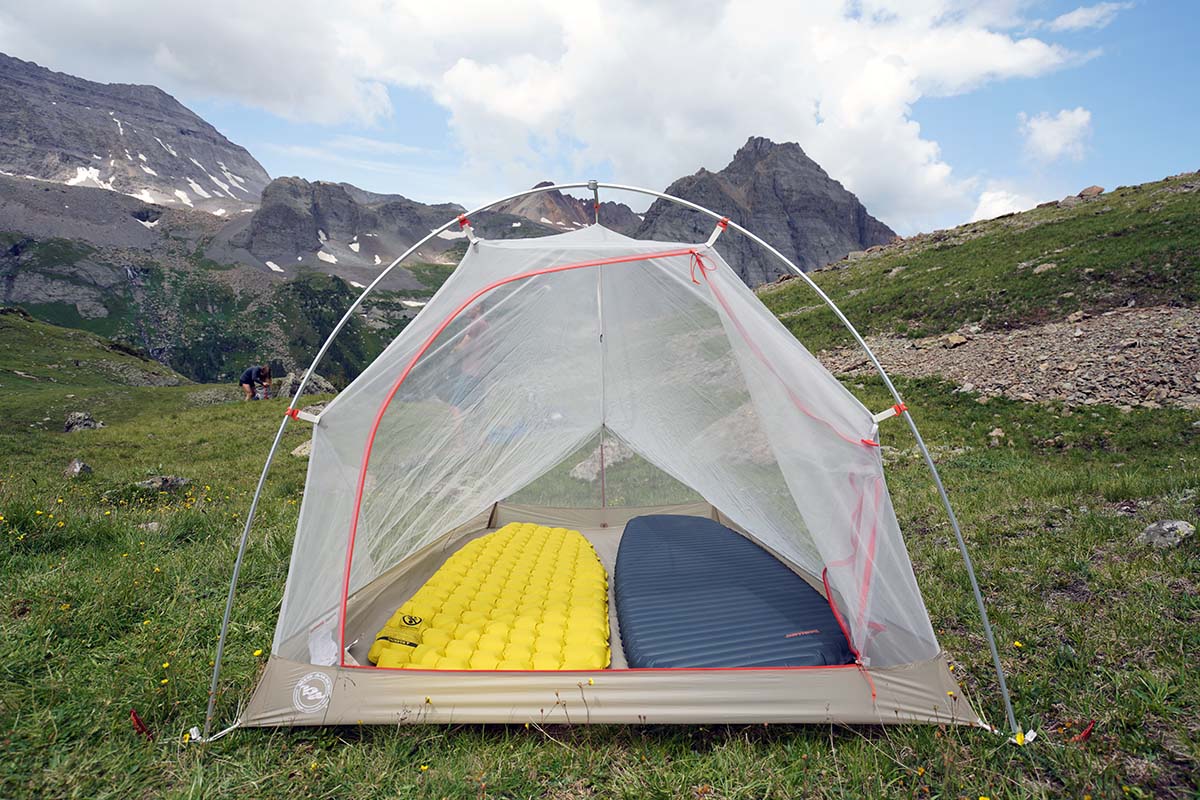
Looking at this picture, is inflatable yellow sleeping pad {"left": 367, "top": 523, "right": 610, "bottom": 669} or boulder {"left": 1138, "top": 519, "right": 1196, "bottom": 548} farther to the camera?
boulder {"left": 1138, "top": 519, "right": 1196, "bottom": 548}

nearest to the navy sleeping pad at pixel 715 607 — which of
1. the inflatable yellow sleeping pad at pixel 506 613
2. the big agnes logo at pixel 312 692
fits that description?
the inflatable yellow sleeping pad at pixel 506 613

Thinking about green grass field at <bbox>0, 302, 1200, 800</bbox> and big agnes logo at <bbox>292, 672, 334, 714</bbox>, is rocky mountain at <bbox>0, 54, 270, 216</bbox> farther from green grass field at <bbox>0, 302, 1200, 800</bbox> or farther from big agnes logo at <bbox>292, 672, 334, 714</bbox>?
big agnes logo at <bbox>292, 672, 334, 714</bbox>

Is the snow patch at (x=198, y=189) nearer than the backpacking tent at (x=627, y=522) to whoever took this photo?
No

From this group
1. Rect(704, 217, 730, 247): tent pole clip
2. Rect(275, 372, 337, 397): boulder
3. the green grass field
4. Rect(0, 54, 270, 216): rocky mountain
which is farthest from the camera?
Rect(0, 54, 270, 216): rocky mountain

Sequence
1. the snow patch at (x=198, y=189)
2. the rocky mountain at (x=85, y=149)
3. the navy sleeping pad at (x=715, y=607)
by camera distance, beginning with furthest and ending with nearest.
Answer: the snow patch at (x=198, y=189) → the rocky mountain at (x=85, y=149) → the navy sleeping pad at (x=715, y=607)

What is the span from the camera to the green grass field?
2.64m

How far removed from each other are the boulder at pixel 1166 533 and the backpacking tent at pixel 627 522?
8.06ft

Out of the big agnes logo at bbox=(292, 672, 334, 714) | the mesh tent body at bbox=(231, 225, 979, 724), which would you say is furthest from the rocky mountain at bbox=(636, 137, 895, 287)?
the big agnes logo at bbox=(292, 672, 334, 714)

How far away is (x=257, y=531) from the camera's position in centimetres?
552

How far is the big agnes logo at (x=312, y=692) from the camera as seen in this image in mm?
3076

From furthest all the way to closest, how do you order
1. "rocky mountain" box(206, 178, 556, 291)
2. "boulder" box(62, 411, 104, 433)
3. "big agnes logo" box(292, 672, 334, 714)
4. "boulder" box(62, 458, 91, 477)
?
"rocky mountain" box(206, 178, 556, 291)
"boulder" box(62, 411, 104, 433)
"boulder" box(62, 458, 91, 477)
"big agnes logo" box(292, 672, 334, 714)

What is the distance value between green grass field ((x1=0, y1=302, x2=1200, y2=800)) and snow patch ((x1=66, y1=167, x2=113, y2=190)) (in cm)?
20643

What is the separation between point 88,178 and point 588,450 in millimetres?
213996

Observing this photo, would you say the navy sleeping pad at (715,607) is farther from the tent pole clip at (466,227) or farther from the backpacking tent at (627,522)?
the tent pole clip at (466,227)
